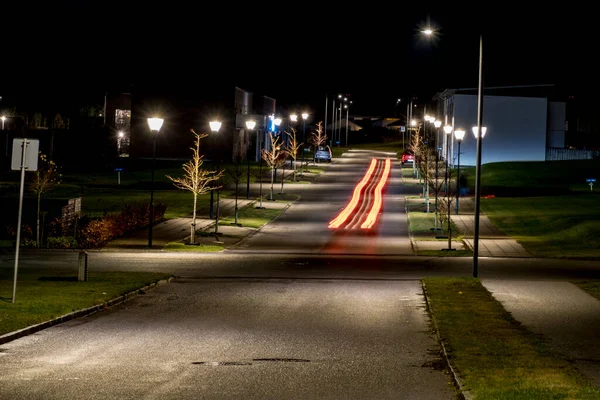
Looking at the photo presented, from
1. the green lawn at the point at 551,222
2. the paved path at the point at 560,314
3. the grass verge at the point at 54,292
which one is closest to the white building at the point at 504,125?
the green lawn at the point at 551,222

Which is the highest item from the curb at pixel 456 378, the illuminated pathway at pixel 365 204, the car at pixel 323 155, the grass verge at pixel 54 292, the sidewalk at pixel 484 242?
the car at pixel 323 155

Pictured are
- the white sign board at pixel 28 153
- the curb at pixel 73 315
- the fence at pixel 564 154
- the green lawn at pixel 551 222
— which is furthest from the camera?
the fence at pixel 564 154

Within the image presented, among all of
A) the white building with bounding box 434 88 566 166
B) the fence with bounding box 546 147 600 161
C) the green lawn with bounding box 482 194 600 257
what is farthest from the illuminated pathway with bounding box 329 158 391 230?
the fence with bounding box 546 147 600 161

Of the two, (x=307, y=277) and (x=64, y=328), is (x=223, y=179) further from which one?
(x=64, y=328)

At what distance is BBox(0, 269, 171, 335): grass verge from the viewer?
18.3 meters

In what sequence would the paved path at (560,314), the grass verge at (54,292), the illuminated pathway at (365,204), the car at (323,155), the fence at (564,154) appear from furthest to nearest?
the car at (323,155) → the fence at (564,154) → the illuminated pathway at (365,204) → the grass verge at (54,292) → the paved path at (560,314)

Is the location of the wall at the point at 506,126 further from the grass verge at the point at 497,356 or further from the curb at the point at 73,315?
the grass verge at the point at 497,356

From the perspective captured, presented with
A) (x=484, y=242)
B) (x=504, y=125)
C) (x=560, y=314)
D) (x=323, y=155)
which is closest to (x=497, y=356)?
(x=560, y=314)

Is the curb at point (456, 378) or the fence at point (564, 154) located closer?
the curb at point (456, 378)

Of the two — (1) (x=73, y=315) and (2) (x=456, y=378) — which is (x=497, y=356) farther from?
(1) (x=73, y=315)

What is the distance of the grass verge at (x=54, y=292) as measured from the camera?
1827 centimetres

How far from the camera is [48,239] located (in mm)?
37969

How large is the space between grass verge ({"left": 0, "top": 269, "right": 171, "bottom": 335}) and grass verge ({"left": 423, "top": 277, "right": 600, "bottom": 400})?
717 centimetres

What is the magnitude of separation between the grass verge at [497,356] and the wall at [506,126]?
229 feet
